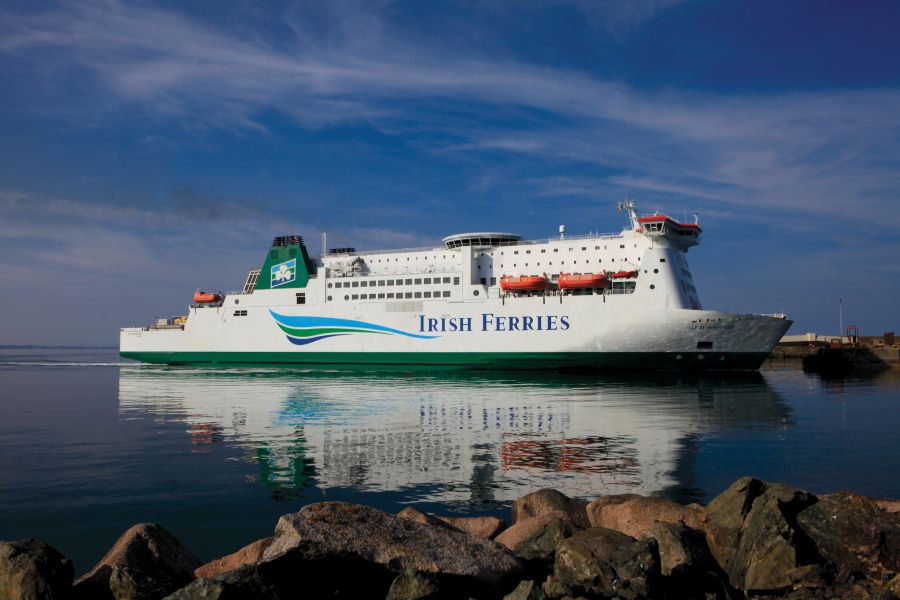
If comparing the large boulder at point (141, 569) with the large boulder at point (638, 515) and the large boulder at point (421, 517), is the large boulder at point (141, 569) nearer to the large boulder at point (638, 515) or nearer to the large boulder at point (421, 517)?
the large boulder at point (421, 517)

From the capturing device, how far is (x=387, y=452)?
1063cm

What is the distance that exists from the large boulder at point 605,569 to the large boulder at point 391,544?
1.42 feet

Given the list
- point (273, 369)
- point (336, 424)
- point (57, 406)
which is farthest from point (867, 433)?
point (273, 369)

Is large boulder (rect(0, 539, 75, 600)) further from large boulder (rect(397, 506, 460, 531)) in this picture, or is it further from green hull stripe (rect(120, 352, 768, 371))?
green hull stripe (rect(120, 352, 768, 371))

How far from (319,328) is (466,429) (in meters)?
23.7

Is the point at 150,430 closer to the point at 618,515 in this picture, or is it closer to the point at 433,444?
the point at 433,444

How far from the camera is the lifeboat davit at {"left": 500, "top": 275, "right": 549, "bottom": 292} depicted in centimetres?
3066

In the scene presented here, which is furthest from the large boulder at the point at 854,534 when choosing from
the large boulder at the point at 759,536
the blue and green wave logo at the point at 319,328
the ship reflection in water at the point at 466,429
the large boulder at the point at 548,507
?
the blue and green wave logo at the point at 319,328

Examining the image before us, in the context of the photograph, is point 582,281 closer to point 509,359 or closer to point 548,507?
point 509,359

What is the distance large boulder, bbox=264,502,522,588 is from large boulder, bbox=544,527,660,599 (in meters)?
0.43

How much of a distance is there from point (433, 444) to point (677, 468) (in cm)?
421

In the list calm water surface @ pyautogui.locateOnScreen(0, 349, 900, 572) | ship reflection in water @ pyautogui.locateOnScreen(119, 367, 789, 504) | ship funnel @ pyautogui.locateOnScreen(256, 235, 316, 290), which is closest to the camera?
calm water surface @ pyautogui.locateOnScreen(0, 349, 900, 572)

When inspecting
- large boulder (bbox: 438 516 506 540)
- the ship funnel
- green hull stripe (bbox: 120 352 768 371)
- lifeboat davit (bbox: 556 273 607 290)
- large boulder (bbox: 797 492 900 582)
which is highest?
the ship funnel

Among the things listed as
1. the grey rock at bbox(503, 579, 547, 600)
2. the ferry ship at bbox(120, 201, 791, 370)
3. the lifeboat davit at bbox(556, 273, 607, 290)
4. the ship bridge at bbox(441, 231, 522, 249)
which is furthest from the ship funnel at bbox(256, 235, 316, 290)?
the grey rock at bbox(503, 579, 547, 600)
